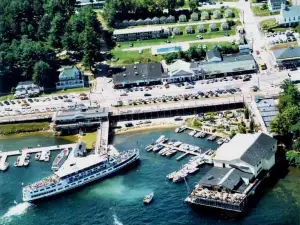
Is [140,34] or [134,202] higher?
[140,34]

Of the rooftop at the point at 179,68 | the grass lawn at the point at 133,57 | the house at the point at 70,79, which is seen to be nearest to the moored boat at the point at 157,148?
the rooftop at the point at 179,68

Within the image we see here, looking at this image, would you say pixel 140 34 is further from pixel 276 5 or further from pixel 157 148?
pixel 157 148

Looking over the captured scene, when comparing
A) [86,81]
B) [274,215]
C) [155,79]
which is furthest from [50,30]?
[274,215]

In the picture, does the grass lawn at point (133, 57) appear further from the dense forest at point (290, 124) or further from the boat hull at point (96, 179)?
the boat hull at point (96, 179)

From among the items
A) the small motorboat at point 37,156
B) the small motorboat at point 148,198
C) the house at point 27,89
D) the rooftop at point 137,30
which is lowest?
the small motorboat at point 148,198

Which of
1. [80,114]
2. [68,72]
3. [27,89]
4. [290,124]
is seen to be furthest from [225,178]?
[27,89]

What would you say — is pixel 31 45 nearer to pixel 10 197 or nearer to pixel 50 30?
pixel 50 30
